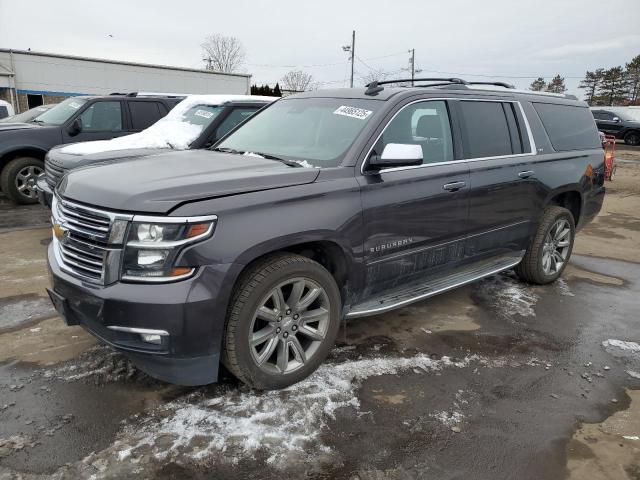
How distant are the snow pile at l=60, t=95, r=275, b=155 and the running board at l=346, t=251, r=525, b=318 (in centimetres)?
419

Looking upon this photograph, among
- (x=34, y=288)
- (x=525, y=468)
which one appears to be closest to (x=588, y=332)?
(x=525, y=468)

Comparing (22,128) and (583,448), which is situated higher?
(22,128)

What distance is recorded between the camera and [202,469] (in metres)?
2.43

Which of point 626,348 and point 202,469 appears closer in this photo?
point 202,469

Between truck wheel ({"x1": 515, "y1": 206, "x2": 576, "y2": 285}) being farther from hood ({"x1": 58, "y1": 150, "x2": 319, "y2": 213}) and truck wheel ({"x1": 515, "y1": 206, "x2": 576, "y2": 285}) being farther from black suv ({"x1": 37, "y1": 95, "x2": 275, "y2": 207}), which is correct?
black suv ({"x1": 37, "y1": 95, "x2": 275, "y2": 207})

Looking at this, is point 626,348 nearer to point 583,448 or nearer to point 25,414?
point 583,448

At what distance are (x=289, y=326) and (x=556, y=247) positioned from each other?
356cm

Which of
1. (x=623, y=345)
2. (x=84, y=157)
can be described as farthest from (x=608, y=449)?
(x=84, y=157)

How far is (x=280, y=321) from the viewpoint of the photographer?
3.03 meters

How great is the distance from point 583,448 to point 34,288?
4.70 m

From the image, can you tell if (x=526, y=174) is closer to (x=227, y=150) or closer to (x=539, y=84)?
(x=227, y=150)

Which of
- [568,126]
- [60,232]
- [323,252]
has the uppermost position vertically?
[568,126]

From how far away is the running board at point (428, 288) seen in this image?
347cm

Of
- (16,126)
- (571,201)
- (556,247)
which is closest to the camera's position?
(556,247)
